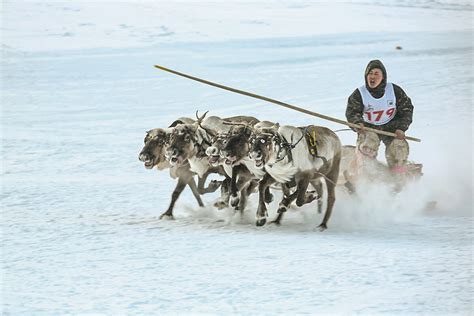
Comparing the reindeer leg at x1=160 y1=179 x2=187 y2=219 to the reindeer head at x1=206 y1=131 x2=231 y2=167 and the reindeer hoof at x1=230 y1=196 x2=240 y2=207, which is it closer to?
the reindeer hoof at x1=230 y1=196 x2=240 y2=207

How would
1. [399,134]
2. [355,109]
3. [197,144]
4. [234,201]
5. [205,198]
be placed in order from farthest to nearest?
[205,198] < [355,109] < [399,134] < [197,144] < [234,201]

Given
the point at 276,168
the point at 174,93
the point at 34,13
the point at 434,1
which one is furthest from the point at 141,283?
the point at 434,1

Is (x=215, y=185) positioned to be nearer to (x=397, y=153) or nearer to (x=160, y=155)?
(x=160, y=155)

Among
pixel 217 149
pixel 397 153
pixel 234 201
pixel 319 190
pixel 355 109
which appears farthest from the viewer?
pixel 397 153

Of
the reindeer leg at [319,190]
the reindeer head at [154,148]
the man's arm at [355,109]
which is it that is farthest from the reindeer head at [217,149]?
the man's arm at [355,109]

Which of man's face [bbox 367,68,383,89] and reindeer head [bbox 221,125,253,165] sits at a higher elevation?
man's face [bbox 367,68,383,89]

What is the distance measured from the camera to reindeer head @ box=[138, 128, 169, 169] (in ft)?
23.4

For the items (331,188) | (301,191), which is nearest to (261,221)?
(301,191)

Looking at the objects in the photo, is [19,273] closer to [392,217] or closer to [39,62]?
[392,217]

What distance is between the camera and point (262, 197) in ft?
22.9

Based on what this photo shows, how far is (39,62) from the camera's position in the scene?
22484mm

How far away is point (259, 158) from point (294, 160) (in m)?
0.32

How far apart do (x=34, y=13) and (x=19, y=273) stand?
2366 cm

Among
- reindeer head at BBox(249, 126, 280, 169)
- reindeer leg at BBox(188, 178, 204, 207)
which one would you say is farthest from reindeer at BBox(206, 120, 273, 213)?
reindeer leg at BBox(188, 178, 204, 207)
